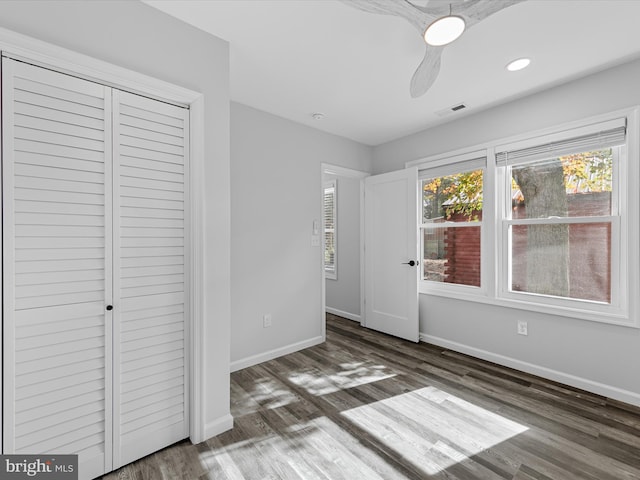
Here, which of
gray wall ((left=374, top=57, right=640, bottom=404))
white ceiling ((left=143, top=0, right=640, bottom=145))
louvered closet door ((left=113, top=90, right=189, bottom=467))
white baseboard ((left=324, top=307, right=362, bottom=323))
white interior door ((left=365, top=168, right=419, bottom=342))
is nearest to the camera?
louvered closet door ((left=113, top=90, right=189, bottom=467))

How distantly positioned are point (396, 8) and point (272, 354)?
301cm

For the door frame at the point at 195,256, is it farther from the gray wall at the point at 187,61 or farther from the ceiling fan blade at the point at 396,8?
the ceiling fan blade at the point at 396,8

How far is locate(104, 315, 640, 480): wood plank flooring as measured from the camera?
63.6 inches

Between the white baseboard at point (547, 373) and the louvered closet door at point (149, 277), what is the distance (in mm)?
2785

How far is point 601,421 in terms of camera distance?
2033 mm

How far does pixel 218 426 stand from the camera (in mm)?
1889

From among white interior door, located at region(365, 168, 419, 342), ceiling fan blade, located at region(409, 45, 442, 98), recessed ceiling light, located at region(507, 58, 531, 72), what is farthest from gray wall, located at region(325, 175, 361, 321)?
ceiling fan blade, located at region(409, 45, 442, 98)

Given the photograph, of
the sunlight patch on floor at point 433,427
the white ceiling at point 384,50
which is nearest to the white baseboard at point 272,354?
the sunlight patch on floor at point 433,427

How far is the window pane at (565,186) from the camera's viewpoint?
244cm

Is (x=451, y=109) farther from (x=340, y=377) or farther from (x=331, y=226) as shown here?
(x=340, y=377)

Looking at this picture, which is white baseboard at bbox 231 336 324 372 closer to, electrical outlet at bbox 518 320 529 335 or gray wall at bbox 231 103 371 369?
gray wall at bbox 231 103 371 369

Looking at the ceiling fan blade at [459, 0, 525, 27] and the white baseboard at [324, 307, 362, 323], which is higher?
the ceiling fan blade at [459, 0, 525, 27]

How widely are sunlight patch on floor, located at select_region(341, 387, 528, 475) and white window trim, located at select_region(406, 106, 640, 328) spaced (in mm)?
1178

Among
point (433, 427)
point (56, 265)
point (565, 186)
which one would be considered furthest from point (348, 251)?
point (56, 265)
